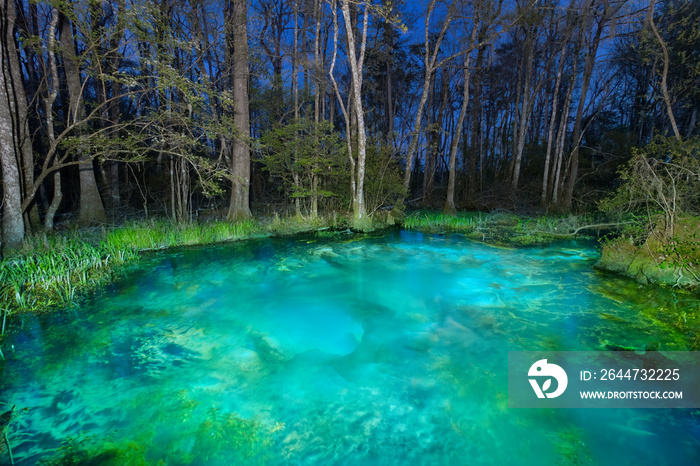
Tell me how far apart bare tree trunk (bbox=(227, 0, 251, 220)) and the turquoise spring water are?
17.5 ft

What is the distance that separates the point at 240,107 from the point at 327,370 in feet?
35.4

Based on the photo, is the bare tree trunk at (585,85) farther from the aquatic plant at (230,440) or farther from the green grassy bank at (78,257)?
the aquatic plant at (230,440)

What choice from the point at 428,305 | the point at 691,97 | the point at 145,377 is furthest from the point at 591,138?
the point at 145,377

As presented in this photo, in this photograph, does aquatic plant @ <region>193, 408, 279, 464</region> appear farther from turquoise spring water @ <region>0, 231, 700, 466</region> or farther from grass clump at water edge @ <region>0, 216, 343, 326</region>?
grass clump at water edge @ <region>0, 216, 343, 326</region>

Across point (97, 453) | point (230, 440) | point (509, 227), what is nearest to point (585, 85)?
point (509, 227)

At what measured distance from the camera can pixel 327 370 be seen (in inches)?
140

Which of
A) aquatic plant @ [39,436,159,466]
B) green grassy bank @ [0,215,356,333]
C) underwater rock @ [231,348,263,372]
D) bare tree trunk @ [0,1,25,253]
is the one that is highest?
bare tree trunk @ [0,1,25,253]

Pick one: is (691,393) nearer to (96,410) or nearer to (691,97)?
(96,410)

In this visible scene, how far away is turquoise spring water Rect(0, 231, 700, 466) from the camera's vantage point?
2.46 meters

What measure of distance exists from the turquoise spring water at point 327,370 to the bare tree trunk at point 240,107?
5.33m

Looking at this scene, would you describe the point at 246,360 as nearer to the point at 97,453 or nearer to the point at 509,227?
the point at 97,453

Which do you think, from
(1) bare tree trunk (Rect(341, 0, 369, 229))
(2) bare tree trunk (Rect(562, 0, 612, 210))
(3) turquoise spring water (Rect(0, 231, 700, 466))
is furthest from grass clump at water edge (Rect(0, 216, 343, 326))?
(2) bare tree trunk (Rect(562, 0, 612, 210))

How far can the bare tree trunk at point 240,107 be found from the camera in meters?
10.9

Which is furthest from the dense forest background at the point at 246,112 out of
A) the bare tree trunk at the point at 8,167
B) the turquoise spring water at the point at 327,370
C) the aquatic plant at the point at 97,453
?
the aquatic plant at the point at 97,453
